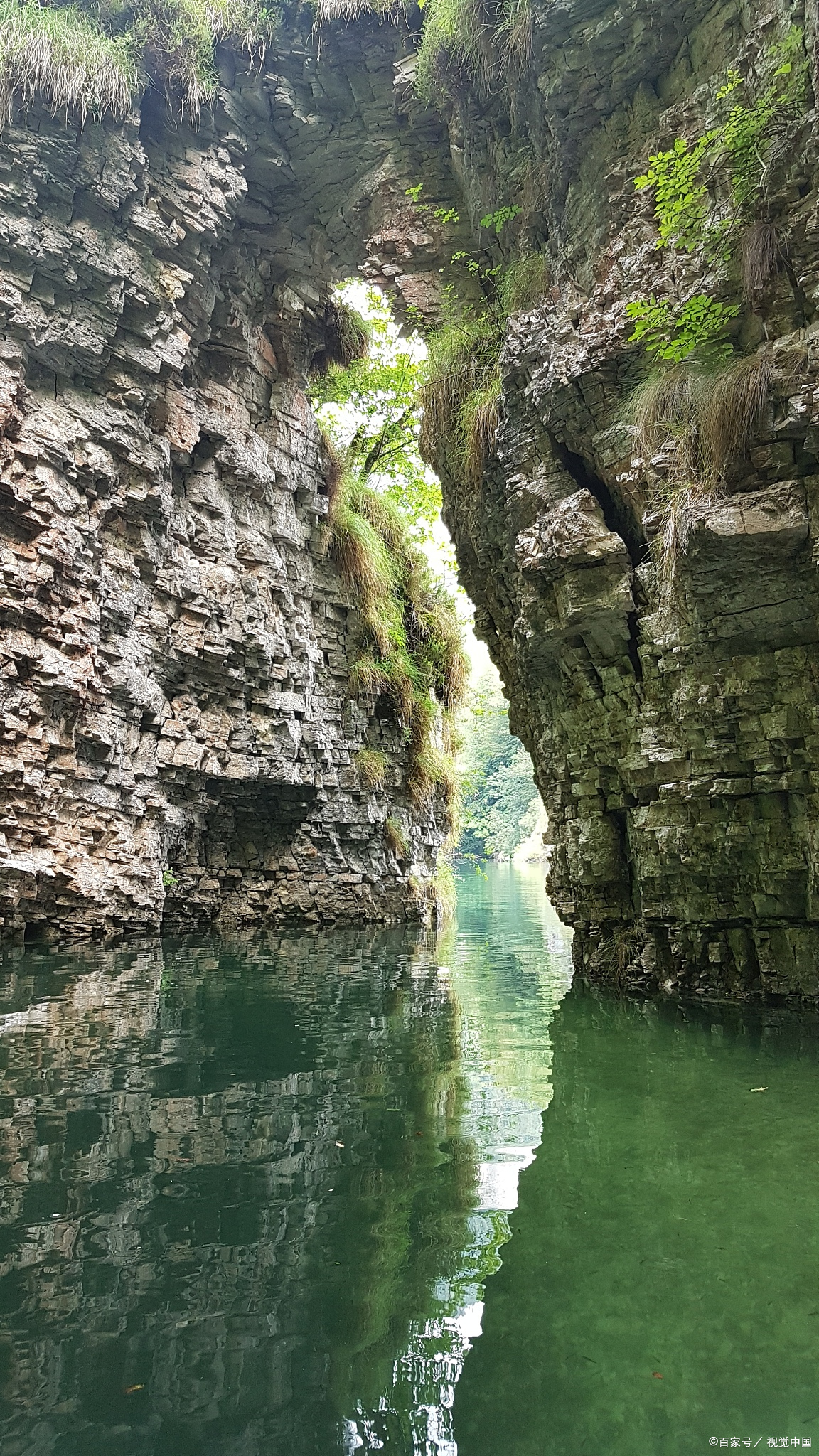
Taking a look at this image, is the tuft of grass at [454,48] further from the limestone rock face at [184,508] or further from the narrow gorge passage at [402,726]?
the limestone rock face at [184,508]

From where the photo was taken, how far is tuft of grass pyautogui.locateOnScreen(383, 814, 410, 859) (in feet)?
57.1

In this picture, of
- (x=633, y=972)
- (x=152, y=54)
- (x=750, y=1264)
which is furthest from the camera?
(x=152, y=54)

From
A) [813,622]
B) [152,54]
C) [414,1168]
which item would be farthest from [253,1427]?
[152,54]

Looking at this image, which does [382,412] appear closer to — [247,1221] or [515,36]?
[515,36]

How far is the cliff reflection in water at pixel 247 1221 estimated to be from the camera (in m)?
2.21

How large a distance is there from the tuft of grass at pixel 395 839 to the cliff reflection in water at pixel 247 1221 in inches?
400

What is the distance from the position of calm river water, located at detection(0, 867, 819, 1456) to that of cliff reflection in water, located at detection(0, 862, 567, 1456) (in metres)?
0.01

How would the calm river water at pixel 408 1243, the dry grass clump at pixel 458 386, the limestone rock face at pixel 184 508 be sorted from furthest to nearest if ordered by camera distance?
the limestone rock face at pixel 184 508, the dry grass clump at pixel 458 386, the calm river water at pixel 408 1243

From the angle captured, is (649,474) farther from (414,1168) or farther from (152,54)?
(152,54)

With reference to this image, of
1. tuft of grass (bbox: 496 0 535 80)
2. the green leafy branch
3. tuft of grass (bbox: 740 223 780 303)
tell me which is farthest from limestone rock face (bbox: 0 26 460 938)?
tuft of grass (bbox: 740 223 780 303)

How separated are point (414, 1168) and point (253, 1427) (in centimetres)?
176

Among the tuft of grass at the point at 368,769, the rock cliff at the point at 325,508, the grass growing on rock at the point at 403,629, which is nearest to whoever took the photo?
the rock cliff at the point at 325,508

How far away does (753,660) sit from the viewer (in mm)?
6922

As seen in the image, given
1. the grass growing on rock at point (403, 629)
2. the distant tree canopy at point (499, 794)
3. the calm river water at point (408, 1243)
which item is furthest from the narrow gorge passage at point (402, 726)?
the distant tree canopy at point (499, 794)
